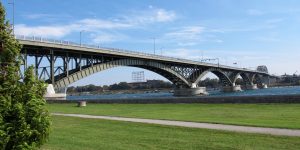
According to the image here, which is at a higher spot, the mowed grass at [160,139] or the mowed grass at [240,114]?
the mowed grass at [240,114]

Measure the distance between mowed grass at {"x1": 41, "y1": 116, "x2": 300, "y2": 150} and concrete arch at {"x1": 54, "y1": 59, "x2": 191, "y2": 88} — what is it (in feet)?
178

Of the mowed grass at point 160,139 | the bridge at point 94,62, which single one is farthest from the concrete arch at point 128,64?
the mowed grass at point 160,139

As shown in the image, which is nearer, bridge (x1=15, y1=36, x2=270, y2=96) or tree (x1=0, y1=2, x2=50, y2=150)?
tree (x1=0, y1=2, x2=50, y2=150)

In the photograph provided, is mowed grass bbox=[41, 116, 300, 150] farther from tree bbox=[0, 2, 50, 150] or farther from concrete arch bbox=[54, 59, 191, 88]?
concrete arch bbox=[54, 59, 191, 88]

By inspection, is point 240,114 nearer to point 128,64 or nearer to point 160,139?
point 160,139

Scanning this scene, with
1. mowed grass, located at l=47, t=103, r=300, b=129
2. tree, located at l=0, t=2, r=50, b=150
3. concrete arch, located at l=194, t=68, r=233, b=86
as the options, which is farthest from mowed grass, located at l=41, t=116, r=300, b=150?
concrete arch, located at l=194, t=68, r=233, b=86

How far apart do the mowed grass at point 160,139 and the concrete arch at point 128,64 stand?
5413 cm

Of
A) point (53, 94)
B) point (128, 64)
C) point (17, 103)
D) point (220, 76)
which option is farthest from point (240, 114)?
point (220, 76)

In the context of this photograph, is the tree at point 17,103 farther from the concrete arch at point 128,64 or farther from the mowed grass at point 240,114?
the concrete arch at point 128,64

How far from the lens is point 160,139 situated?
51.6ft

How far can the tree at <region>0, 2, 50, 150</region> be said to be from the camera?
909 cm

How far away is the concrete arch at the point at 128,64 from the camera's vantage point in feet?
240

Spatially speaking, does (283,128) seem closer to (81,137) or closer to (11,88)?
(81,137)

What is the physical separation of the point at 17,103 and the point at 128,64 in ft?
272
